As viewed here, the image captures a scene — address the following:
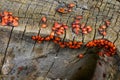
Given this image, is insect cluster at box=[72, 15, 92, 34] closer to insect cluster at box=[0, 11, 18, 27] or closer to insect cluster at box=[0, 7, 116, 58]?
insect cluster at box=[0, 7, 116, 58]

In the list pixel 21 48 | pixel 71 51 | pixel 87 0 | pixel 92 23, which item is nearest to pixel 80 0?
pixel 87 0

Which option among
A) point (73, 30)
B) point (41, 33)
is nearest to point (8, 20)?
point (41, 33)

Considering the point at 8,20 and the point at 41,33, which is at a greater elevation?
the point at 8,20

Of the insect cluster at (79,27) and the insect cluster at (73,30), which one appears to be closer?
the insect cluster at (73,30)

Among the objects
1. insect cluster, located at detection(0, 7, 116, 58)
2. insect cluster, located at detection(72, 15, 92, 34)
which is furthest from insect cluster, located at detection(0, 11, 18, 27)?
insect cluster, located at detection(72, 15, 92, 34)

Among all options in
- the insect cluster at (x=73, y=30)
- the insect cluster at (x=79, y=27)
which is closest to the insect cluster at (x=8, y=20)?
the insect cluster at (x=73, y=30)

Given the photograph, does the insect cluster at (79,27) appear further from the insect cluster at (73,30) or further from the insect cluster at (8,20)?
the insect cluster at (8,20)

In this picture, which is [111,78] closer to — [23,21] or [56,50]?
[56,50]

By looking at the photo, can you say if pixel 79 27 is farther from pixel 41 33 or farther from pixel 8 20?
pixel 8 20

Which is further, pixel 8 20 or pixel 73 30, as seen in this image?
pixel 73 30
